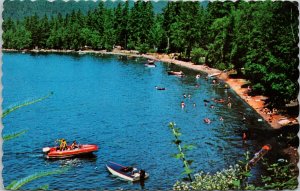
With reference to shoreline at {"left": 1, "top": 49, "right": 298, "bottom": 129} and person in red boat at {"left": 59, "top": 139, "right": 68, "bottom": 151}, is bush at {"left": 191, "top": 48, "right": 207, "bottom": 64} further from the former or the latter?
person in red boat at {"left": 59, "top": 139, "right": 68, "bottom": 151}

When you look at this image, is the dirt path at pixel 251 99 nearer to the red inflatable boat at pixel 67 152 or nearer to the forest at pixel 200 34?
the forest at pixel 200 34

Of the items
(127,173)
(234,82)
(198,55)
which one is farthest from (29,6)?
(198,55)

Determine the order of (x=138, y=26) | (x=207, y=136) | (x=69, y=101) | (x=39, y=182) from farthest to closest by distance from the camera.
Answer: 1. (x=138, y=26)
2. (x=69, y=101)
3. (x=207, y=136)
4. (x=39, y=182)

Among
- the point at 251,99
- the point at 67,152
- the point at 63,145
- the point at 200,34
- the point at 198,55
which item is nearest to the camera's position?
the point at 67,152

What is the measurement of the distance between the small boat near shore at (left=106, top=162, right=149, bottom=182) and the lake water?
0.43 m

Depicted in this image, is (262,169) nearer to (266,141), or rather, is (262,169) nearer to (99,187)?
(266,141)

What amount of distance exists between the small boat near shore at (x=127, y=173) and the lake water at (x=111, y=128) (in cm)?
43

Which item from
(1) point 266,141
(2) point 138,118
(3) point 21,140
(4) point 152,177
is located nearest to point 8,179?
(3) point 21,140

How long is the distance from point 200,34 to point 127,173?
61.6 meters

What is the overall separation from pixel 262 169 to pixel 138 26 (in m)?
89.8

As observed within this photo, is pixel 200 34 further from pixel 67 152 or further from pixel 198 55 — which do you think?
pixel 67 152

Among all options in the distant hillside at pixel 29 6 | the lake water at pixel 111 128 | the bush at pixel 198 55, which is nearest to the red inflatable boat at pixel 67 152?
the lake water at pixel 111 128

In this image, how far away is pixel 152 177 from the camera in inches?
1288

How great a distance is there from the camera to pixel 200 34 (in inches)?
3588
